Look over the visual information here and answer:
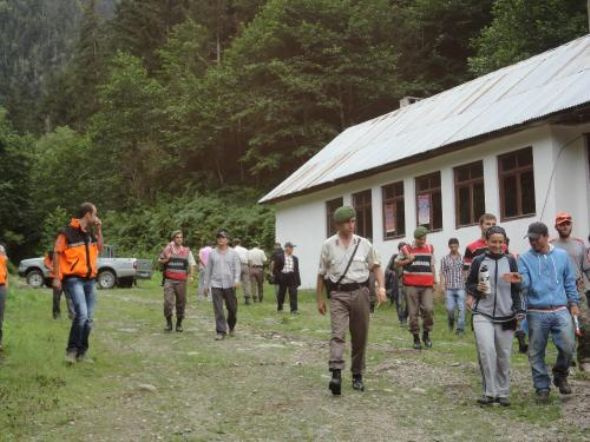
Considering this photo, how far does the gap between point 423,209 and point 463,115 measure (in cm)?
311

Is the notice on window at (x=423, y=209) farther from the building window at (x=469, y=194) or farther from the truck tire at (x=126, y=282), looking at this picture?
the truck tire at (x=126, y=282)

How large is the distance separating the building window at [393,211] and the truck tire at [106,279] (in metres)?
11.3

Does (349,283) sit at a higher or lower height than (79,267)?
lower

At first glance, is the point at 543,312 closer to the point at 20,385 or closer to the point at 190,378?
the point at 190,378

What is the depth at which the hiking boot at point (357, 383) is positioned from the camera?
28.3ft

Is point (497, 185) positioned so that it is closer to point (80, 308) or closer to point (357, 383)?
point (357, 383)

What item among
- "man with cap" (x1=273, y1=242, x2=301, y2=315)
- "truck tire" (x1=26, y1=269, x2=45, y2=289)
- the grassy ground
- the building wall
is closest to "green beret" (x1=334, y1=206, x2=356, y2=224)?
the grassy ground

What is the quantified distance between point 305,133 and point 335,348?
35320mm

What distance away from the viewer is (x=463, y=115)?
24.1 m

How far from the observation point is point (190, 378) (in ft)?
31.4

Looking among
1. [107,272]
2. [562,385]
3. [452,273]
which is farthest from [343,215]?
[107,272]

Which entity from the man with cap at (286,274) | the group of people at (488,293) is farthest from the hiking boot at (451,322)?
the man with cap at (286,274)

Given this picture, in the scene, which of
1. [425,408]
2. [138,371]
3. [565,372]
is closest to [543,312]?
[565,372]

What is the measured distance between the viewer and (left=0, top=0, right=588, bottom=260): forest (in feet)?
140
